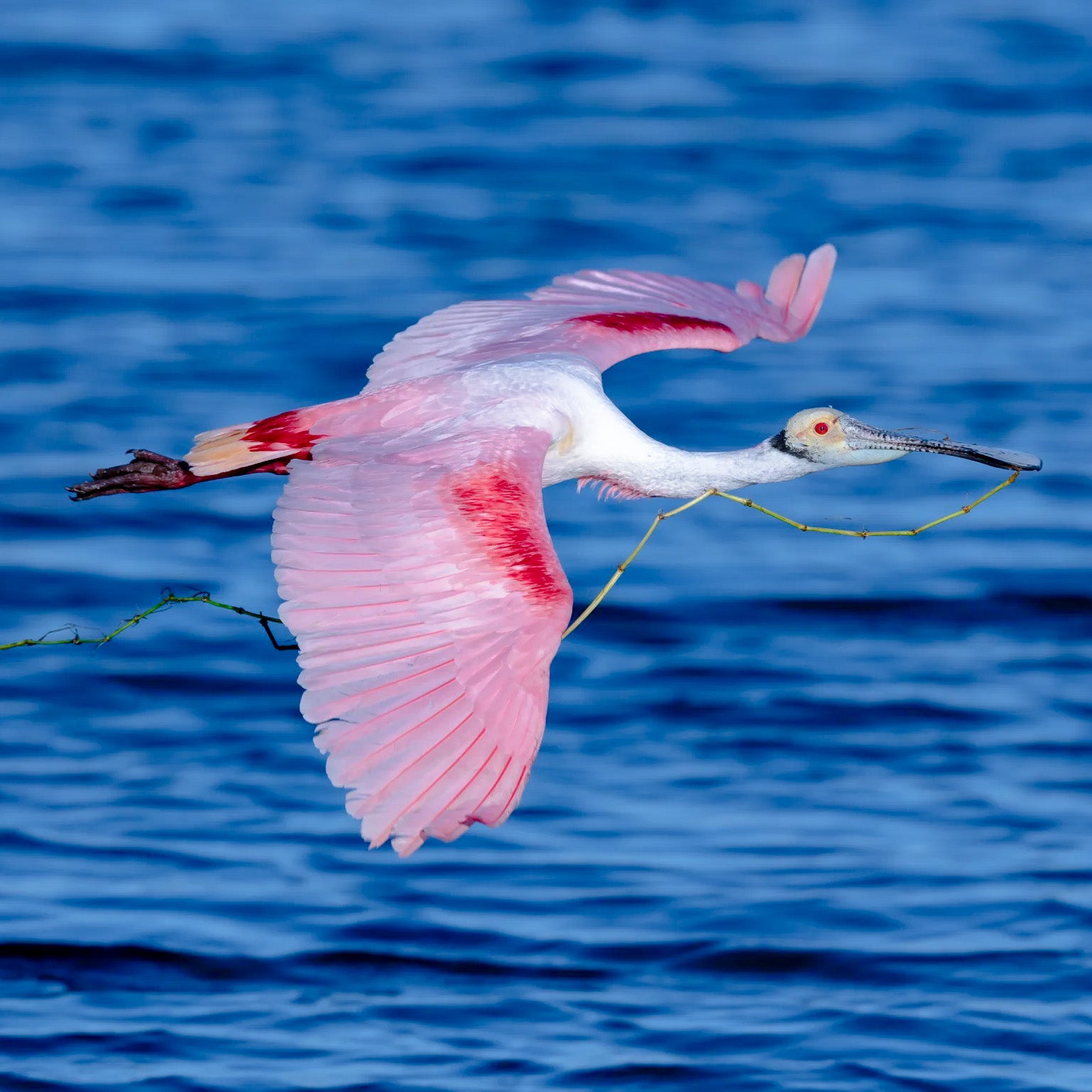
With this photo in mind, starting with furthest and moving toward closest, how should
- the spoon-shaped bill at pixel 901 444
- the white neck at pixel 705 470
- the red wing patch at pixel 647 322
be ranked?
the red wing patch at pixel 647 322, the spoon-shaped bill at pixel 901 444, the white neck at pixel 705 470

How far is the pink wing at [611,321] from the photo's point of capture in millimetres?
9523

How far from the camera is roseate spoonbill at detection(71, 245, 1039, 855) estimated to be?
703 cm

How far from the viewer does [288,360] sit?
56.2ft

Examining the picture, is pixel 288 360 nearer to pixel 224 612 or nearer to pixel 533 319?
pixel 224 612

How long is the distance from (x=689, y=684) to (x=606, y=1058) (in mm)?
3697

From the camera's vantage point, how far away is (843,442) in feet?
31.6

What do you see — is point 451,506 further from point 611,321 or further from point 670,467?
point 611,321

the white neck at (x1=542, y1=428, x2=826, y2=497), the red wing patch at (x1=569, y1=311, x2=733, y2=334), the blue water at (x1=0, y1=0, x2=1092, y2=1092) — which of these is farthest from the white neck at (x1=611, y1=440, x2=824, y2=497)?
the blue water at (x1=0, y1=0, x2=1092, y2=1092)

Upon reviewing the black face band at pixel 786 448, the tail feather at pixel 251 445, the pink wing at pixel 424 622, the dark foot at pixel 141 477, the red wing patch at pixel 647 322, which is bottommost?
the pink wing at pixel 424 622

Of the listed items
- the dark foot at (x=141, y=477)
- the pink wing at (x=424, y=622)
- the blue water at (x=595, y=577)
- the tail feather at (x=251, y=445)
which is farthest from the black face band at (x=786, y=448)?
the dark foot at (x=141, y=477)

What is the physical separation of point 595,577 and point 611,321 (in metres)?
3.80

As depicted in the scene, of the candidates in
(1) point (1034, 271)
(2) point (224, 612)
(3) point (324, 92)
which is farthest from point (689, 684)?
(3) point (324, 92)

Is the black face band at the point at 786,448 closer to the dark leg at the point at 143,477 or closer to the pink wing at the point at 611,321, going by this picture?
the pink wing at the point at 611,321

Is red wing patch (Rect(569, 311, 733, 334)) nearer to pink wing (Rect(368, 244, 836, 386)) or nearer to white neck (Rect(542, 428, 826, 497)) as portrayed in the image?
pink wing (Rect(368, 244, 836, 386))
